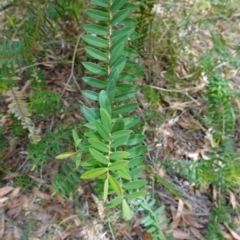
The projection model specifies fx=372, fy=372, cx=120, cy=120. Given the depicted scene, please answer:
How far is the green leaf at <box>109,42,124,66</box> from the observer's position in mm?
670

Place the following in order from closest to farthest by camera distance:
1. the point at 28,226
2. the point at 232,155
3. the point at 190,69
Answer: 1. the point at 232,155
2. the point at 28,226
3. the point at 190,69

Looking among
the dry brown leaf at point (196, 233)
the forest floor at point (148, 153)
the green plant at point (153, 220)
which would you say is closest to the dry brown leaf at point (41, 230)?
the forest floor at point (148, 153)

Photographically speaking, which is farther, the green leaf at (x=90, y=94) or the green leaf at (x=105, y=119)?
the green leaf at (x=90, y=94)

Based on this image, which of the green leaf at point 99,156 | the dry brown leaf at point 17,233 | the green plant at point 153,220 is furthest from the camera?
the dry brown leaf at point 17,233

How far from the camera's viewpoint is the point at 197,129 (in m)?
1.28

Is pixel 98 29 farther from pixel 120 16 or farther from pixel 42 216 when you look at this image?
pixel 42 216

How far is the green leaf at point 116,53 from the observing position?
0.67 meters

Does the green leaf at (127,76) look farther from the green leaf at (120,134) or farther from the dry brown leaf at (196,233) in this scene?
the dry brown leaf at (196,233)

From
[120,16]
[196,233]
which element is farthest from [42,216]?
[120,16]

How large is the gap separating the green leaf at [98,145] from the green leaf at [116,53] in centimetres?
18

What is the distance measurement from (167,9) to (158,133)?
44 centimetres

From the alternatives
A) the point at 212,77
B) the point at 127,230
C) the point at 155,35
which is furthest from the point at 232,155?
the point at 155,35

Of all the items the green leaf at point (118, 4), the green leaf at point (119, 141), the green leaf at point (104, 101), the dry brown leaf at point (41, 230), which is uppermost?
the green leaf at point (118, 4)

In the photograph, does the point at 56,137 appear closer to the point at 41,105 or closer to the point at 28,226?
the point at 41,105
